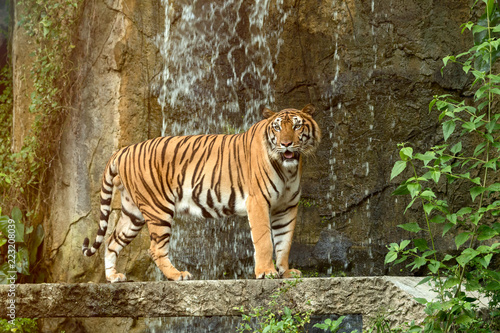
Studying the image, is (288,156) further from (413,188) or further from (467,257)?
(467,257)

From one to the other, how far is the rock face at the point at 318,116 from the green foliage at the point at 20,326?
647 mm

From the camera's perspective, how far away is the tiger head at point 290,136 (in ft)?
14.4

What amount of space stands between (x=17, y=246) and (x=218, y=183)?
272 cm

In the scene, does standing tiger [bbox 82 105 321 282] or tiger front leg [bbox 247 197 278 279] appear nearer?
tiger front leg [bbox 247 197 278 279]

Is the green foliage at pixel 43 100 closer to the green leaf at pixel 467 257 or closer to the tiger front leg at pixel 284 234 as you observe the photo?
the tiger front leg at pixel 284 234

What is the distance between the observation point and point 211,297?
3.62 metres

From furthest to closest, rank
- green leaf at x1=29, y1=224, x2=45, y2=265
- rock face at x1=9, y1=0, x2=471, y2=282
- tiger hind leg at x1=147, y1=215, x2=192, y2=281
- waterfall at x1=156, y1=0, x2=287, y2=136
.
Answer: waterfall at x1=156, y1=0, x2=287, y2=136, green leaf at x1=29, y1=224, x2=45, y2=265, rock face at x1=9, y1=0, x2=471, y2=282, tiger hind leg at x1=147, y1=215, x2=192, y2=281

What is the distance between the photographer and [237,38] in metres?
6.55

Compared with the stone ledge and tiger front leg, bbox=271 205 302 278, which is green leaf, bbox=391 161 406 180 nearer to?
the stone ledge

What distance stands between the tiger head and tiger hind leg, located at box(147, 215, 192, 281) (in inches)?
43.2

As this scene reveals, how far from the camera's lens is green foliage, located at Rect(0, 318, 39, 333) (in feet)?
13.8

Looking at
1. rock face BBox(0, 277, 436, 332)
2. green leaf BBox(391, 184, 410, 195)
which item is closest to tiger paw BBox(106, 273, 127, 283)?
rock face BBox(0, 277, 436, 332)

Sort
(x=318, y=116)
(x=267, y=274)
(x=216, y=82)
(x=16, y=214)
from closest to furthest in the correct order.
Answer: (x=267, y=274)
(x=16, y=214)
(x=318, y=116)
(x=216, y=82)

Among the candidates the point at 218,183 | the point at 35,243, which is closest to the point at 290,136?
the point at 218,183
